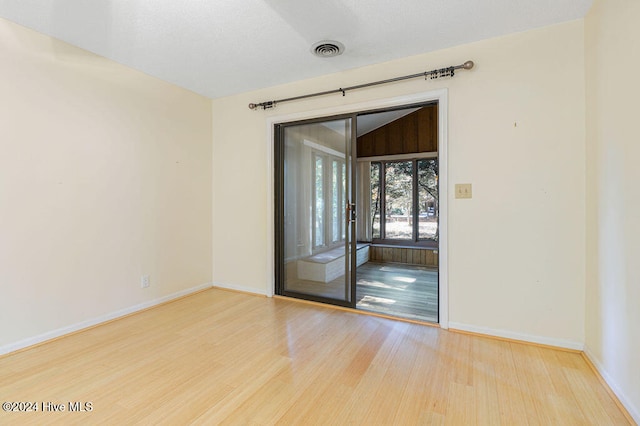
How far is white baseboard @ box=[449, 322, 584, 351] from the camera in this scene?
2.18m

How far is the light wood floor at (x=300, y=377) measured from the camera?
154 centimetres

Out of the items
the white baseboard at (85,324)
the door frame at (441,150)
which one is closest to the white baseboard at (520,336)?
the door frame at (441,150)

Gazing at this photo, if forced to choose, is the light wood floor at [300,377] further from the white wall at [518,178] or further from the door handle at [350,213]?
the door handle at [350,213]

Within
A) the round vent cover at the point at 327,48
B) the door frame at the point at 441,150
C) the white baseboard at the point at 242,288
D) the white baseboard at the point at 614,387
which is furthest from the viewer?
the white baseboard at the point at 242,288

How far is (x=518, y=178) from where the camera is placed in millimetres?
2311

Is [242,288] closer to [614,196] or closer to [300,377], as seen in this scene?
[300,377]

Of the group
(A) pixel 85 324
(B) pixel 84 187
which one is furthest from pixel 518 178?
(A) pixel 85 324

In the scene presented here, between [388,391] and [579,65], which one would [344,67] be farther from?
[388,391]

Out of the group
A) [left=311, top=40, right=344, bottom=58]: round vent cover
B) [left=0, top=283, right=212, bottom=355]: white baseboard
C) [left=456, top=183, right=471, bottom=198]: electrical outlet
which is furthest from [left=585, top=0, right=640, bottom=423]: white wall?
[left=0, top=283, right=212, bottom=355]: white baseboard

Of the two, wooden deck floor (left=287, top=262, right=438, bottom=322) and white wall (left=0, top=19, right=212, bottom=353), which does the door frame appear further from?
white wall (left=0, top=19, right=212, bottom=353)

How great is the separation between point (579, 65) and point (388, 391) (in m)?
2.59

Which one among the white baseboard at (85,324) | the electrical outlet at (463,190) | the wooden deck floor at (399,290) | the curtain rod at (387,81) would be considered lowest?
the wooden deck floor at (399,290)

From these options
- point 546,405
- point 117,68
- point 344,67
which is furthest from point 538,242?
point 117,68

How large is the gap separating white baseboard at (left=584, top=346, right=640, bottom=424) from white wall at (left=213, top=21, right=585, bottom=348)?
0.57 ft
